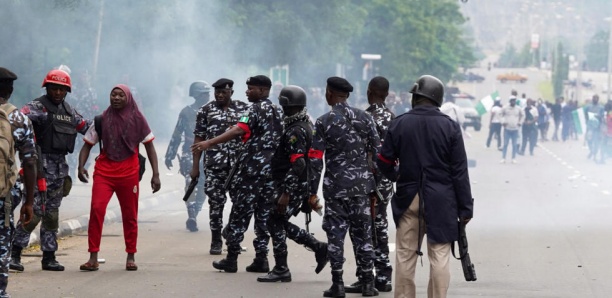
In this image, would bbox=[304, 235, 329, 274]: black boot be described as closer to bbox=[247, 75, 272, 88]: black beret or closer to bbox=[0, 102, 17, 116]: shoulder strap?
bbox=[247, 75, 272, 88]: black beret

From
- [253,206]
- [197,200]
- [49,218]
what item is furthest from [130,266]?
[197,200]

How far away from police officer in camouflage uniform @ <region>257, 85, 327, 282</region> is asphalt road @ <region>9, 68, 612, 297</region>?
0.87 ft

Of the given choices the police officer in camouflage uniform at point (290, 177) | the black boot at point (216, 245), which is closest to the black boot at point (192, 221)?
the black boot at point (216, 245)

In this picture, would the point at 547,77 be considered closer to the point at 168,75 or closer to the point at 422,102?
the point at 168,75

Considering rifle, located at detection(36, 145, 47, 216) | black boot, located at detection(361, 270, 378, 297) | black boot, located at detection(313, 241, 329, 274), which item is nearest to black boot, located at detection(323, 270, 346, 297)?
black boot, located at detection(361, 270, 378, 297)

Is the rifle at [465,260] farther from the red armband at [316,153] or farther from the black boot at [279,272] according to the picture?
the black boot at [279,272]

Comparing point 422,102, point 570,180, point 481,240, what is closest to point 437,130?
point 422,102

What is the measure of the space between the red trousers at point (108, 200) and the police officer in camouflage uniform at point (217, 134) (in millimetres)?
1098

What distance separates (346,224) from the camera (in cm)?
927

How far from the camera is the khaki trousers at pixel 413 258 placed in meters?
7.75

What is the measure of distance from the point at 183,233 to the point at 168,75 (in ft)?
66.9

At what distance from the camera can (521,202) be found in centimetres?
1997

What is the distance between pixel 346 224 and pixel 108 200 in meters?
2.29

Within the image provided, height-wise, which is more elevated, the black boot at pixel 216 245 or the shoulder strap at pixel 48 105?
the shoulder strap at pixel 48 105
